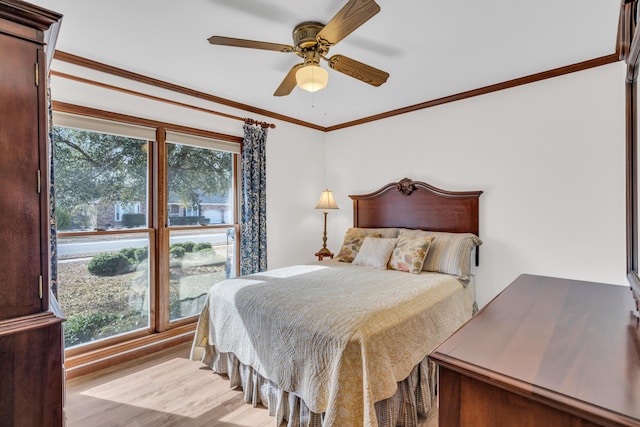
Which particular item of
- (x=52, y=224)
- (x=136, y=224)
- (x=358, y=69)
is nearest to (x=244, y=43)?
(x=358, y=69)

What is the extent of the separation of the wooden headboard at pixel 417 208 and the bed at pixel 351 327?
0.08ft

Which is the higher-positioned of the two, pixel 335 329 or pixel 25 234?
pixel 25 234

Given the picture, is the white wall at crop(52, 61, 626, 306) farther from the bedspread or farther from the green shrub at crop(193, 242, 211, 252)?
the bedspread

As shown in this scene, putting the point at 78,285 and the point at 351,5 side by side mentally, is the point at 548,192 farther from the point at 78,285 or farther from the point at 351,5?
the point at 78,285

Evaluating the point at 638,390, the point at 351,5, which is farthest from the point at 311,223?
the point at 638,390

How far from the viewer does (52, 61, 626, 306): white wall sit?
2.53m

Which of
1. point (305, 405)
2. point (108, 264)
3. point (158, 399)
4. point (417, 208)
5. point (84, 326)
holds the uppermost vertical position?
point (417, 208)

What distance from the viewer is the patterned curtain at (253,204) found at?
141 inches

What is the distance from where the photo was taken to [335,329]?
1.65 metres

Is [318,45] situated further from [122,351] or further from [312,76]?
[122,351]

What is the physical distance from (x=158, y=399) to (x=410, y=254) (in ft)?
7.87

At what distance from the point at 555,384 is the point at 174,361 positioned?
2.96 meters

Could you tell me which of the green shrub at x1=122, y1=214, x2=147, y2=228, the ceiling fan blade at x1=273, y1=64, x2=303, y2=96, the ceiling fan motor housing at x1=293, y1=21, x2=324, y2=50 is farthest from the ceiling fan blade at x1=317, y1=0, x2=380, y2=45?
the green shrub at x1=122, y1=214, x2=147, y2=228

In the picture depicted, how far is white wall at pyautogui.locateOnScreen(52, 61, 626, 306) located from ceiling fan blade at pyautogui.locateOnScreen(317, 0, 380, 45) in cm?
205
